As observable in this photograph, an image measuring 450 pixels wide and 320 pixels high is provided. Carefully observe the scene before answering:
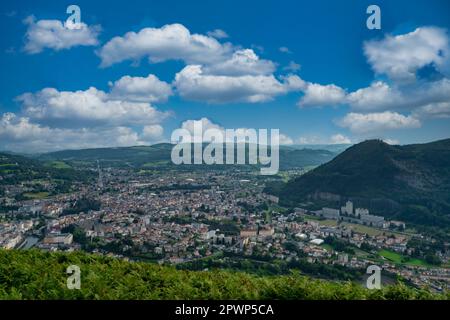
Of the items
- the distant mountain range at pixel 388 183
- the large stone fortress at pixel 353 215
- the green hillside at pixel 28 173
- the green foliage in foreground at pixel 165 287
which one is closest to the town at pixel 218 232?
the large stone fortress at pixel 353 215

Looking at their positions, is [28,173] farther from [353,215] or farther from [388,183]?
[388,183]

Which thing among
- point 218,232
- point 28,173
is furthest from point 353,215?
point 28,173

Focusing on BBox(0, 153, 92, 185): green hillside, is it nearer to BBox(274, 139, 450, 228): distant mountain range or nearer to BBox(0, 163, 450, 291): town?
BBox(0, 163, 450, 291): town

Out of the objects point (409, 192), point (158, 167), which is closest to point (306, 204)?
point (409, 192)

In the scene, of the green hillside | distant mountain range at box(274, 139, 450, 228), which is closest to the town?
distant mountain range at box(274, 139, 450, 228)

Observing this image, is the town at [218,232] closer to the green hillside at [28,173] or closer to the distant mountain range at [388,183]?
the distant mountain range at [388,183]

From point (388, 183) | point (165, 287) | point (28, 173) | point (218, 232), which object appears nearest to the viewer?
point (165, 287)

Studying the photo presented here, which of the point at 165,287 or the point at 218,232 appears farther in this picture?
the point at 218,232
